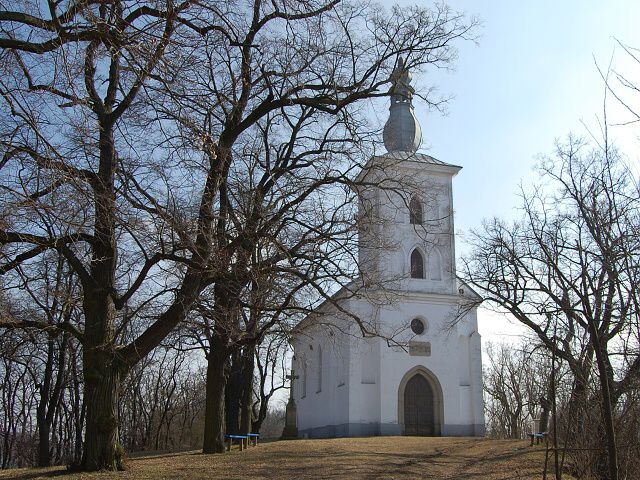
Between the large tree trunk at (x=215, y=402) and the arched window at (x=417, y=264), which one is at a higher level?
the arched window at (x=417, y=264)

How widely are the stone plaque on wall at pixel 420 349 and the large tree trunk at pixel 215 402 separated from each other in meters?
14.7

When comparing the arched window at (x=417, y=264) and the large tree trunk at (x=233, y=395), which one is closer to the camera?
the large tree trunk at (x=233, y=395)

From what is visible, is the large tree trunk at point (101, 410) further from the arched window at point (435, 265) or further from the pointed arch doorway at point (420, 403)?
the arched window at point (435, 265)

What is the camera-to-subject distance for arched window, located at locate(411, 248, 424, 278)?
3356 centimetres

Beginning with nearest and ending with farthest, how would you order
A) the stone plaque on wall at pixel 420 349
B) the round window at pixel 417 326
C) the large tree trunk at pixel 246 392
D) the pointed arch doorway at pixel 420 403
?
the large tree trunk at pixel 246 392 < the pointed arch doorway at pixel 420 403 < the stone plaque on wall at pixel 420 349 < the round window at pixel 417 326

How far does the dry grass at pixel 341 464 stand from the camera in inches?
554

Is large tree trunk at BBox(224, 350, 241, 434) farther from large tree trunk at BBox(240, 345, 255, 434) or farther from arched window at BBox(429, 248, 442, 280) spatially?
arched window at BBox(429, 248, 442, 280)

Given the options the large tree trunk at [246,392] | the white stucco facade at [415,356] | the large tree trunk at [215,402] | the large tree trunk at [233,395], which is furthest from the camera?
the white stucco facade at [415,356]

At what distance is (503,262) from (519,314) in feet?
6.51

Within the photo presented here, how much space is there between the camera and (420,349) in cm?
3191

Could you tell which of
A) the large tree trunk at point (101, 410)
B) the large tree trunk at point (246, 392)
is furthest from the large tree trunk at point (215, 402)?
the large tree trunk at point (101, 410)

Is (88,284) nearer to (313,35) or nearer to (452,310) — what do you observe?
(313,35)

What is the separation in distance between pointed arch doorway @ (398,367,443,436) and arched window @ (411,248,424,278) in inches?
186

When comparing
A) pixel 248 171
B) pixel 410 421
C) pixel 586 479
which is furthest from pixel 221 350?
pixel 410 421
